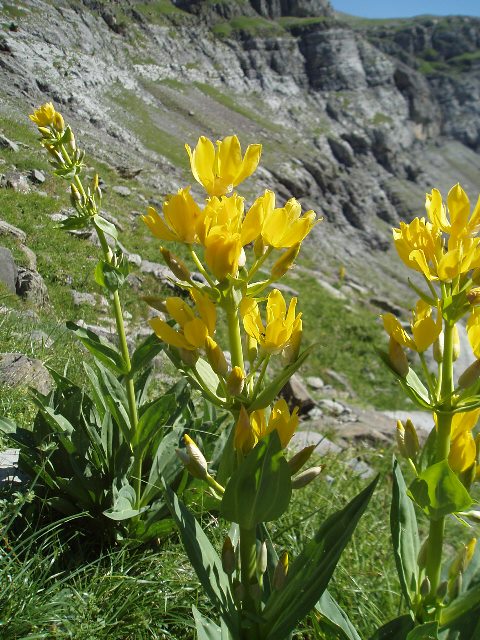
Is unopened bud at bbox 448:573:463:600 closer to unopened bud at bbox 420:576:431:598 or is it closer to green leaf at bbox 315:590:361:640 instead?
unopened bud at bbox 420:576:431:598

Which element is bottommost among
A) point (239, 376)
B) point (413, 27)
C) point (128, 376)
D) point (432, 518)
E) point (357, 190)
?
point (357, 190)

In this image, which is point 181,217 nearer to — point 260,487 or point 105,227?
point 260,487

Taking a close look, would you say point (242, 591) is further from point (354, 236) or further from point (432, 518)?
point (354, 236)

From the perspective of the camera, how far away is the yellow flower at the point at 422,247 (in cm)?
163

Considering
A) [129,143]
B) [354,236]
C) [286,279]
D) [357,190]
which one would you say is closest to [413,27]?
[357,190]

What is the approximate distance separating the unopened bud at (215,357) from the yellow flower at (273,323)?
0.14 meters

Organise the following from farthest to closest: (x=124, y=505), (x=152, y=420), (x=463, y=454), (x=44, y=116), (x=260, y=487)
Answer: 1. (x=44, y=116)
2. (x=152, y=420)
3. (x=124, y=505)
4. (x=463, y=454)
5. (x=260, y=487)

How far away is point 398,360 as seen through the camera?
1603 millimetres

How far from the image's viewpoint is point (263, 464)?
1.34 m

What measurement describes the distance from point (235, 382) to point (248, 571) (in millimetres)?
590

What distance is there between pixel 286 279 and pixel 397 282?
4588 centimetres

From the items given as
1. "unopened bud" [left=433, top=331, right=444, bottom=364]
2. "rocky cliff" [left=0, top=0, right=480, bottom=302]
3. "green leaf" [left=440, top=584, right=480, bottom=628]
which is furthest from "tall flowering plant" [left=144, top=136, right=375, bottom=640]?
"rocky cliff" [left=0, top=0, right=480, bottom=302]

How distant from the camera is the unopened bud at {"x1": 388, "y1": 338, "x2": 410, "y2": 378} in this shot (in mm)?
1595

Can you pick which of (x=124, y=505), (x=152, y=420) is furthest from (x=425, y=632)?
(x=152, y=420)
